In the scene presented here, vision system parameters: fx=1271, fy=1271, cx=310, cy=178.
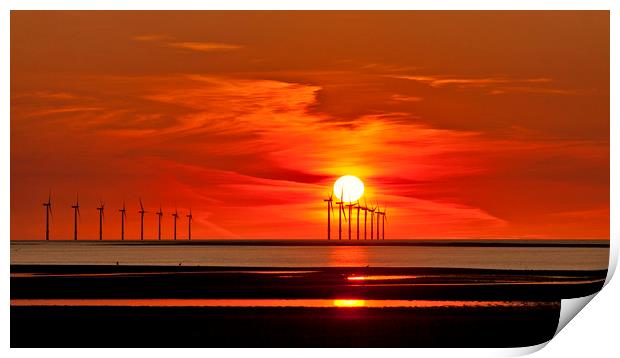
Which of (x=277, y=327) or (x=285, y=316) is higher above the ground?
(x=285, y=316)

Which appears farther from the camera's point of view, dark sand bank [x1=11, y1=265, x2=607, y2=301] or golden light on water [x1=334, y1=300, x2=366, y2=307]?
dark sand bank [x1=11, y1=265, x2=607, y2=301]

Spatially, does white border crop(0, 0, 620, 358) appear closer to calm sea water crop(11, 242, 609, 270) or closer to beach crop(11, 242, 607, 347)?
beach crop(11, 242, 607, 347)

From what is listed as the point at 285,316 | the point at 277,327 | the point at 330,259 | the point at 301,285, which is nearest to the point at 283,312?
the point at 285,316

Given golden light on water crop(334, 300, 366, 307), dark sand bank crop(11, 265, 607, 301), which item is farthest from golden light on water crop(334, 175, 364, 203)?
golden light on water crop(334, 300, 366, 307)

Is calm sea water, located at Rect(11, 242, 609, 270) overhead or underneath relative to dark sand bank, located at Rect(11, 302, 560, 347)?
overhead
